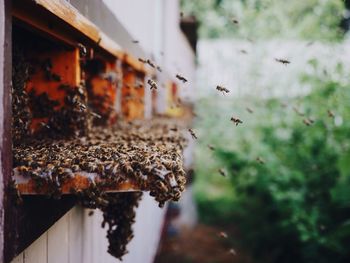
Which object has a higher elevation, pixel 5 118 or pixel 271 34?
pixel 271 34

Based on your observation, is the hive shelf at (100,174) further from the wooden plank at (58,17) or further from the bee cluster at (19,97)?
the wooden plank at (58,17)

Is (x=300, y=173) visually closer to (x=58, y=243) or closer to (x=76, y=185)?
(x=58, y=243)

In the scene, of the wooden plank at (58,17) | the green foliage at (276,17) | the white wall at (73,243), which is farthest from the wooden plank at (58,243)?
the green foliage at (276,17)

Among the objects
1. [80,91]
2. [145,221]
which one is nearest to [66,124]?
[80,91]

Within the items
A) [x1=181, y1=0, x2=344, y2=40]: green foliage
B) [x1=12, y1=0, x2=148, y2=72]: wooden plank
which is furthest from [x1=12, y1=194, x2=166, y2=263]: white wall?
[x1=181, y1=0, x2=344, y2=40]: green foliage

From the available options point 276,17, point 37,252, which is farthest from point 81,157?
point 276,17

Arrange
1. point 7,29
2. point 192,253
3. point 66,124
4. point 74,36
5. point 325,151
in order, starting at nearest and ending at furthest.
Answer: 1. point 7,29
2. point 74,36
3. point 66,124
4. point 325,151
5. point 192,253

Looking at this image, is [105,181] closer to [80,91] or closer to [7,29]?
[7,29]
